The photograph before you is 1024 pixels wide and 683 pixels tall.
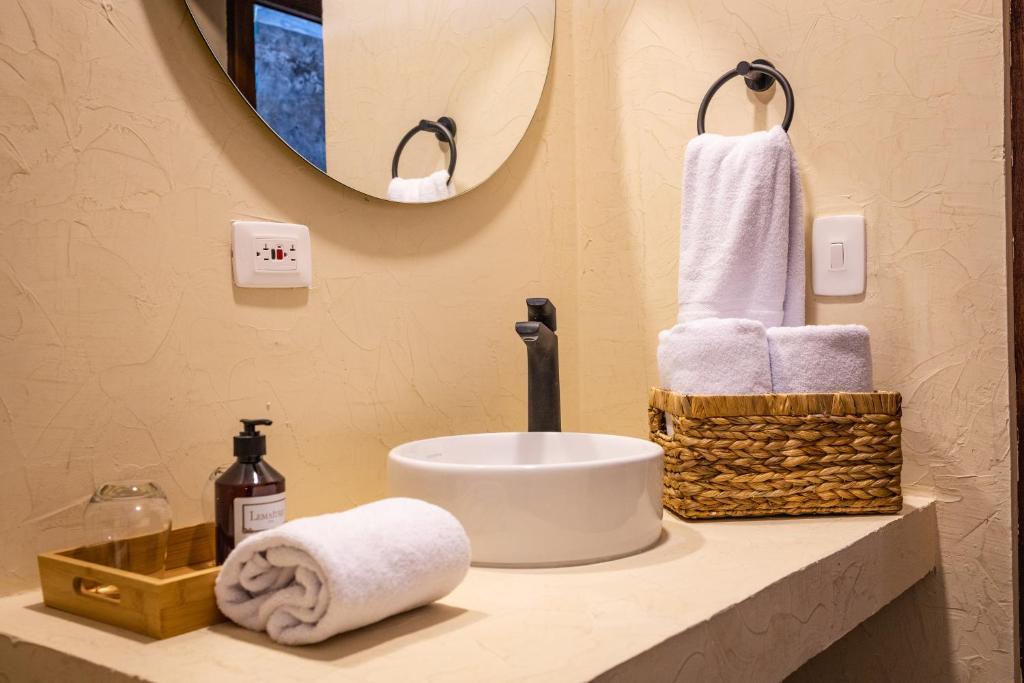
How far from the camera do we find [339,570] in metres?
0.71

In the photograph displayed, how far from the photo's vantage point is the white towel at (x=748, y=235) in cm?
128

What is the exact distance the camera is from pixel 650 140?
1.52 m

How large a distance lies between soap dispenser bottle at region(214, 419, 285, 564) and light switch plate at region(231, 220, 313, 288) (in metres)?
0.27

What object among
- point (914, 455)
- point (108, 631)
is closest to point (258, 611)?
point (108, 631)

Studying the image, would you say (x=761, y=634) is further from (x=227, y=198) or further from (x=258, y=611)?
(x=227, y=198)

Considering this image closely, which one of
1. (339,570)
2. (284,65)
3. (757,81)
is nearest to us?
(339,570)

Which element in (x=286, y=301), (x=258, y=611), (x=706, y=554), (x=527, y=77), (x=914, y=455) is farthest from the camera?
(x=527, y=77)

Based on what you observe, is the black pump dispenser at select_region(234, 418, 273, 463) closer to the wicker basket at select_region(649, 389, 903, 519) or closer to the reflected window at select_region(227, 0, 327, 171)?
the reflected window at select_region(227, 0, 327, 171)

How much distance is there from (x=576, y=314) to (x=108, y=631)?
1.01m

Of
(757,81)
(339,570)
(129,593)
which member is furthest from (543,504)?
(757,81)

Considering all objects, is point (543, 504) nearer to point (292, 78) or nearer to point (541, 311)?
point (541, 311)

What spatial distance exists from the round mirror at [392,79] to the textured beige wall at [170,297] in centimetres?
3

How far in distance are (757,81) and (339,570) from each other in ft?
3.41

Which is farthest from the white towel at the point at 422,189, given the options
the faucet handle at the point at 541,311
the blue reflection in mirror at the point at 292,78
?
the faucet handle at the point at 541,311
